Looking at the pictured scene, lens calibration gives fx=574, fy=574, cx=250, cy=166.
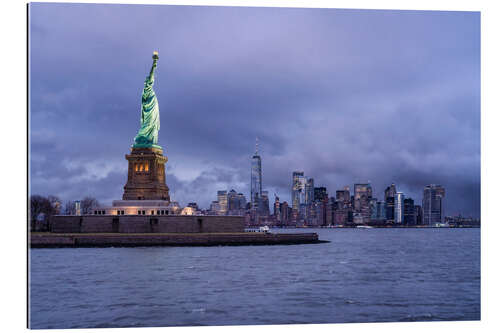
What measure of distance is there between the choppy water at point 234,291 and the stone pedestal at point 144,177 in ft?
52.7

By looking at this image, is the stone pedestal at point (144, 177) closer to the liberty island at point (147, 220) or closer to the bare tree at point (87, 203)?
the liberty island at point (147, 220)

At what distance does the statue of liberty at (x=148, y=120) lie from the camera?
5797 centimetres

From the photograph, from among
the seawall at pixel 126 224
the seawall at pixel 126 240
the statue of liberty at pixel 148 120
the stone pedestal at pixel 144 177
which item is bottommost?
the seawall at pixel 126 240

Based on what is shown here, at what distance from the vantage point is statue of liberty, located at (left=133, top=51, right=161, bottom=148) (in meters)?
58.0

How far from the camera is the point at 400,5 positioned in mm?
18125

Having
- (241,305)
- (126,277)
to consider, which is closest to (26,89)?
(241,305)

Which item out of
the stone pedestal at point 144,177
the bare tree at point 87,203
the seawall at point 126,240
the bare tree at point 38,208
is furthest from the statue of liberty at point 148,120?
the bare tree at point 87,203

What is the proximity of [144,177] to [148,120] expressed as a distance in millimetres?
5907

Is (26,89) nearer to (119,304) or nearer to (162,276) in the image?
(119,304)

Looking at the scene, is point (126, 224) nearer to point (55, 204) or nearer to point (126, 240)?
point (126, 240)

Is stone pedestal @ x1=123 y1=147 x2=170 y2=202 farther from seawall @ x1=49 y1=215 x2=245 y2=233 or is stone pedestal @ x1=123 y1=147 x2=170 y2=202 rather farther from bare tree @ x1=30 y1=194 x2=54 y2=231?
bare tree @ x1=30 y1=194 x2=54 y2=231

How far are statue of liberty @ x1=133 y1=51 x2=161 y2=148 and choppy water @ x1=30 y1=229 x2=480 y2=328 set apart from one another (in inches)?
760

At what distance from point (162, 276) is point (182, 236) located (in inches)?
788
